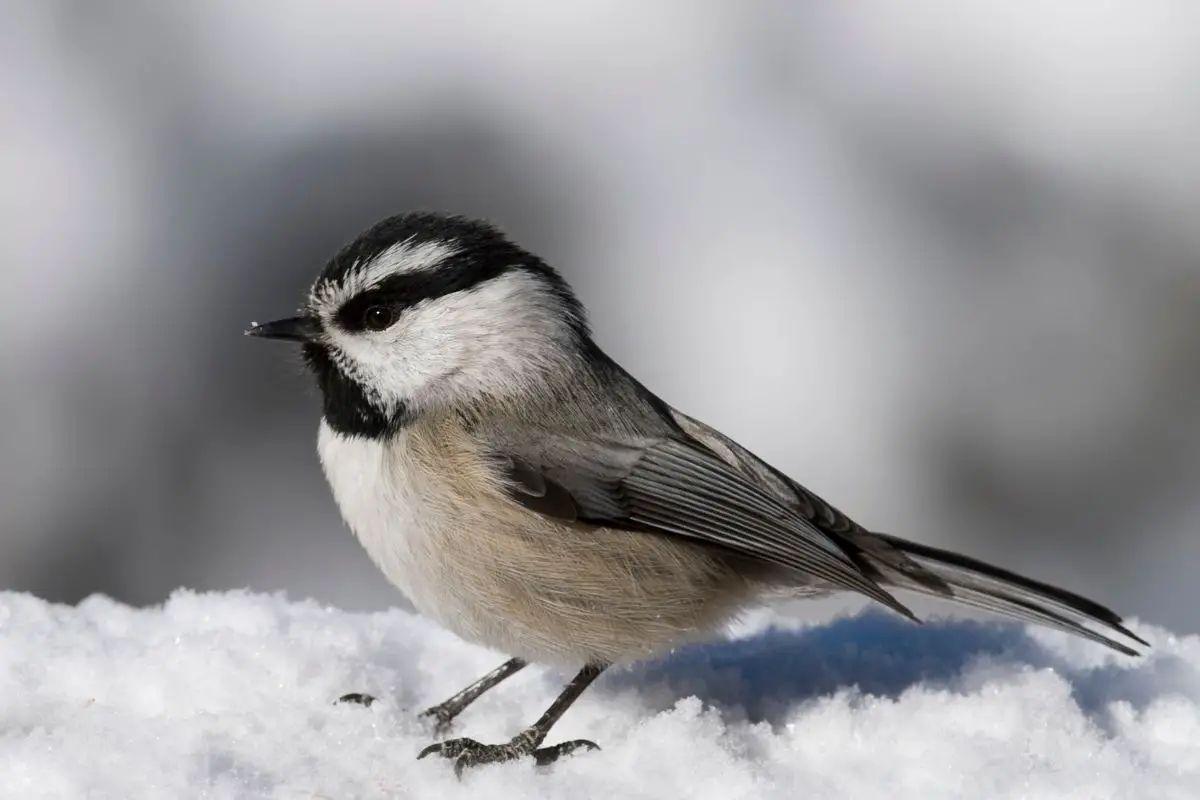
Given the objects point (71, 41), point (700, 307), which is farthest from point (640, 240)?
point (71, 41)

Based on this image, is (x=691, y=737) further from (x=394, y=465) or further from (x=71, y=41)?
(x=71, y=41)

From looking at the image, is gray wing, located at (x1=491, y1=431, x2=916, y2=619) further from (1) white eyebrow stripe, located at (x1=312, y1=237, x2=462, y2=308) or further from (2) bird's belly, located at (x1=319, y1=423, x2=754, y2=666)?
(1) white eyebrow stripe, located at (x1=312, y1=237, x2=462, y2=308)

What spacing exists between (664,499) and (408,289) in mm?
586

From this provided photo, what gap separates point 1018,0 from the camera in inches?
259

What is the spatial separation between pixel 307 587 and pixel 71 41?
11.2 ft

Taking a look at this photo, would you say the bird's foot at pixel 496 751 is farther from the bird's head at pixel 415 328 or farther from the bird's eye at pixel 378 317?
the bird's eye at pixel 378 317

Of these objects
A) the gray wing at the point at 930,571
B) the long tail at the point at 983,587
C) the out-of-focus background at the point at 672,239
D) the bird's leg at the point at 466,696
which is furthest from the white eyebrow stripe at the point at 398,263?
the out-of-focus background at the point at 672,239

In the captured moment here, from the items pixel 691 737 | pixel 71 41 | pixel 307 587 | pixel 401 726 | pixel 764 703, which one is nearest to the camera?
pixel 691 737

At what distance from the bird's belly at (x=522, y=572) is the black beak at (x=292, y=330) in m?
0.24

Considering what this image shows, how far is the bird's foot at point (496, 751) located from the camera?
1904mm

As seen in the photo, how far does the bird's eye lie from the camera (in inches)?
91.7

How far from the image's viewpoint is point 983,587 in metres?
2.36

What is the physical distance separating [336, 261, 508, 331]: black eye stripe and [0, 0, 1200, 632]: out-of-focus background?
2465 millimetres

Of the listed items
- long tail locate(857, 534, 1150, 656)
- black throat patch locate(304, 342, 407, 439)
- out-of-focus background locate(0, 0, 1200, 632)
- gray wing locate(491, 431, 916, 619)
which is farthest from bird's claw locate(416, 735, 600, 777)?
out-of-focus background locate(0, 0, 1200, 632)
